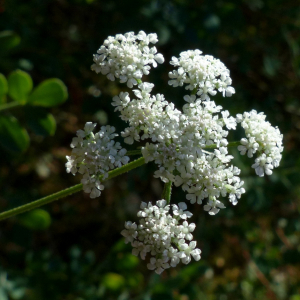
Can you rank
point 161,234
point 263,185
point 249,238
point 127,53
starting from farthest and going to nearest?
point 249,238
point 263,185
point 127,53
point 161,234

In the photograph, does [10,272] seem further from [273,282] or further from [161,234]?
[273,282]

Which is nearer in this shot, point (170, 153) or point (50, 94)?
point (170, 153)

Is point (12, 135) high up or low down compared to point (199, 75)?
up

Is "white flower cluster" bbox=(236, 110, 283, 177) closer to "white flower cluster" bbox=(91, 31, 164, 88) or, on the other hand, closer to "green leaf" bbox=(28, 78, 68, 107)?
"white flower cluster" bbox=(91, 31, 164, 88)

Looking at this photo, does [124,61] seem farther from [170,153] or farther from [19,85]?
[19,85]

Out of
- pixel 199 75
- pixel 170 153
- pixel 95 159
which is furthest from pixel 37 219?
pixel 199 75

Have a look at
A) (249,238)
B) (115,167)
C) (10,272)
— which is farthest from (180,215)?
(249,238)

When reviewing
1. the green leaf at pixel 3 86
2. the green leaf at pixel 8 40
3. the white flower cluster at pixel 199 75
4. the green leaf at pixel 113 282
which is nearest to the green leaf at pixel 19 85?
the green leaf at pixel 3 86
